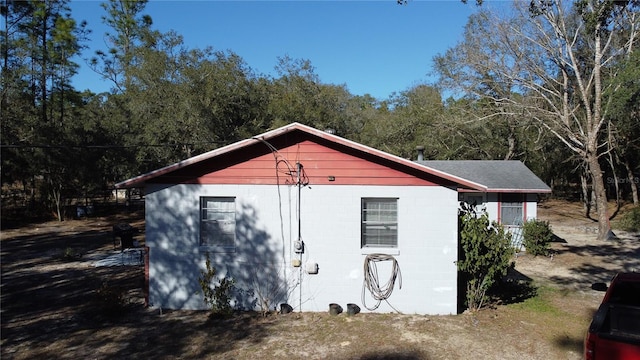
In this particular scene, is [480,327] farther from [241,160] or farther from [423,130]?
[423,130]

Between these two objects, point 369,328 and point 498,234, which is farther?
point 498,234

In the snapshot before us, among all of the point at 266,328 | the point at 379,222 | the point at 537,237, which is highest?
the point at 379,222

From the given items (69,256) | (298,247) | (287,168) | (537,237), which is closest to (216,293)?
(298,247)

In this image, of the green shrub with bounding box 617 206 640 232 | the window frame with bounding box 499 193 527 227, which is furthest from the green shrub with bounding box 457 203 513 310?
the green shrub with bounding box 617 206 640 232

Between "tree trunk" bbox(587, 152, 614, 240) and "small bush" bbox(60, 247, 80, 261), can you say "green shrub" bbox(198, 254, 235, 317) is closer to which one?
"small bush" bbox(60, 247, 80, 261)

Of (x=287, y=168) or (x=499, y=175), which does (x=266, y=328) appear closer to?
(x=287, y=168)

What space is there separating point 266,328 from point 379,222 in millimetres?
3449

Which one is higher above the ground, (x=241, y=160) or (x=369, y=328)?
(x=241, y=160)

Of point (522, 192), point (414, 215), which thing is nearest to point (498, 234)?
point (414, 215)

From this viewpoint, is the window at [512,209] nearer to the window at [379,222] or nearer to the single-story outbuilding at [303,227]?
the single-story outbuilding at [303,227]

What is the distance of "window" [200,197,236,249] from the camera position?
10.1 meters

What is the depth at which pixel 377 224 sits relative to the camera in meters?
9.95

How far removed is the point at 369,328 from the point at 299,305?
6.22 ft

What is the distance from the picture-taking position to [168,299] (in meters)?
10.0
